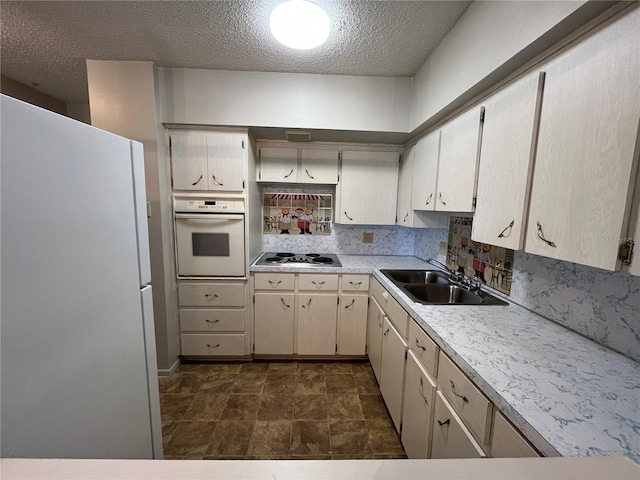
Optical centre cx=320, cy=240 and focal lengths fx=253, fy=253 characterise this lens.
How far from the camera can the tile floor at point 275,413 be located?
5.20ft

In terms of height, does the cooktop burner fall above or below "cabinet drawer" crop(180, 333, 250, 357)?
above

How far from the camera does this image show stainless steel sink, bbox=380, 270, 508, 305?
1.57 meters

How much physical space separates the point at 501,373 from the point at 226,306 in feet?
6.92

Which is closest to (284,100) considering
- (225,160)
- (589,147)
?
(225,160)

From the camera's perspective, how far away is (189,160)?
2182mm

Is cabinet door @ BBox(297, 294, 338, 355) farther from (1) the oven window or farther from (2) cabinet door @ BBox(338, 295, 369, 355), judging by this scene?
(1) the oven window

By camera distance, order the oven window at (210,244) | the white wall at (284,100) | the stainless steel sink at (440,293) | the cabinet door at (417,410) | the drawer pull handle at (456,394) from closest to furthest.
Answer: the drawer pull handle at (456,394)
the cabinet door at (417,410)
the stainless steel sink at (440,293)
the white wall at (284,100)
the oven window at (210,244)

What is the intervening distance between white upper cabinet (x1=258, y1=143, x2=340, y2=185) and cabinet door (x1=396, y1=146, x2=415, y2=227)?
65 cm

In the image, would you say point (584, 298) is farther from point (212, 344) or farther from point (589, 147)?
point (212, 344)

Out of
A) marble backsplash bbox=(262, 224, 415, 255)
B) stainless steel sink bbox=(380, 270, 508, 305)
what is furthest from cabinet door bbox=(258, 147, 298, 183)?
stainless steel sink bbox=(380, 270, 508, 305)

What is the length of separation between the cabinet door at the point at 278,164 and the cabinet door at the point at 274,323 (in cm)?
114

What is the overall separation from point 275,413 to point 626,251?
6.77ft

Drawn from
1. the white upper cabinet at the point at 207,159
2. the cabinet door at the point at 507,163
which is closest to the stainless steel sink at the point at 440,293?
the cabinet door at the point at 507,163

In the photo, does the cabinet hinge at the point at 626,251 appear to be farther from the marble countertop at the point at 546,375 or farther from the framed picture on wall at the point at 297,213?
the framed picture on wall at the point at 297,213
